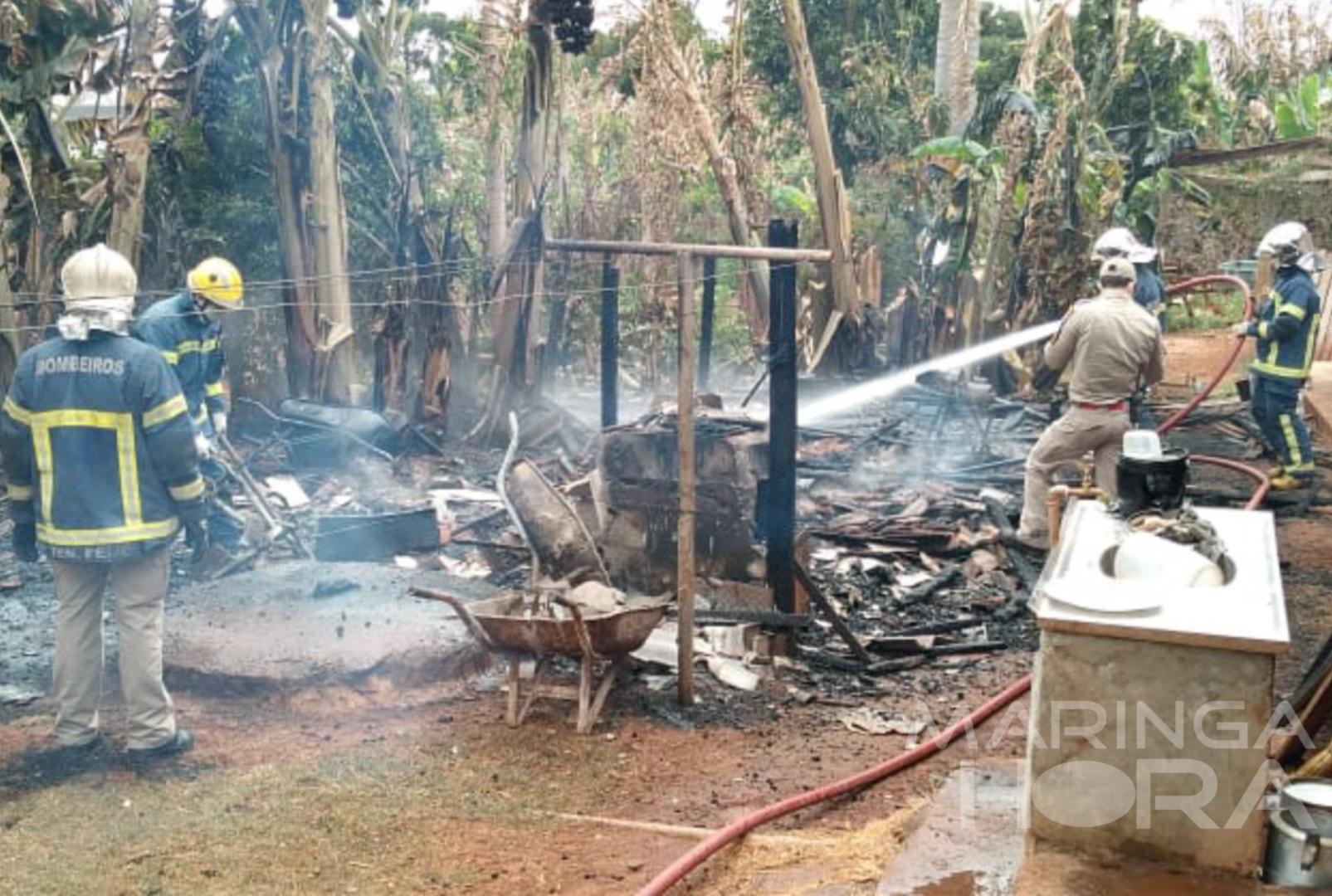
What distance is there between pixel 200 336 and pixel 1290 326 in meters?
8.06

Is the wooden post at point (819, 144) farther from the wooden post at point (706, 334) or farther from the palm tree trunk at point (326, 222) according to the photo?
the palm tree trunk at point (326, 222)

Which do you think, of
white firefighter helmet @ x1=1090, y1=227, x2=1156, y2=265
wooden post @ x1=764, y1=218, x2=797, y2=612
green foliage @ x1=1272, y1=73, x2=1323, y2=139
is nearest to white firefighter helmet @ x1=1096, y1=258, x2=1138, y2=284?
white firefighter helmet @ x1=1090, y1=227, x2=1156, y2=265

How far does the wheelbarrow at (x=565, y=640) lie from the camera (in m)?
5.90

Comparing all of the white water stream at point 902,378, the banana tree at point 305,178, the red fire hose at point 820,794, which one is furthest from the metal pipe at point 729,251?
the white water stream at point 902,378

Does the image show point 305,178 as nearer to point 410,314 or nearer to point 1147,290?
point 410,314

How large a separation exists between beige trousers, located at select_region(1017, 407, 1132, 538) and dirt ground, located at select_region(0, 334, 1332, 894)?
192 cm

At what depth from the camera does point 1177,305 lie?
22.1m

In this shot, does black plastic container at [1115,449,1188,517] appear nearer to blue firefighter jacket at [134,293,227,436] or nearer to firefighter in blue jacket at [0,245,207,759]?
firefighter in blue jacket at [0,245,207,759]

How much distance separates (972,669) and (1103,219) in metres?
10.9

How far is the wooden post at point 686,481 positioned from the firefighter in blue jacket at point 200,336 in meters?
2.80

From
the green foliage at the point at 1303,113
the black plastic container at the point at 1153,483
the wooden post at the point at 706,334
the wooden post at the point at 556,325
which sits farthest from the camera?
the green foliage at the point at 1303,113

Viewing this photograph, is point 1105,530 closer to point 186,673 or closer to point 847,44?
point 186,673

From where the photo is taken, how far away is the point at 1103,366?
831 centimetres

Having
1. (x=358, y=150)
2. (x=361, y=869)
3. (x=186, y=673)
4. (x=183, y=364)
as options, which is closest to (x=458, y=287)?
(x=358, y=150)
